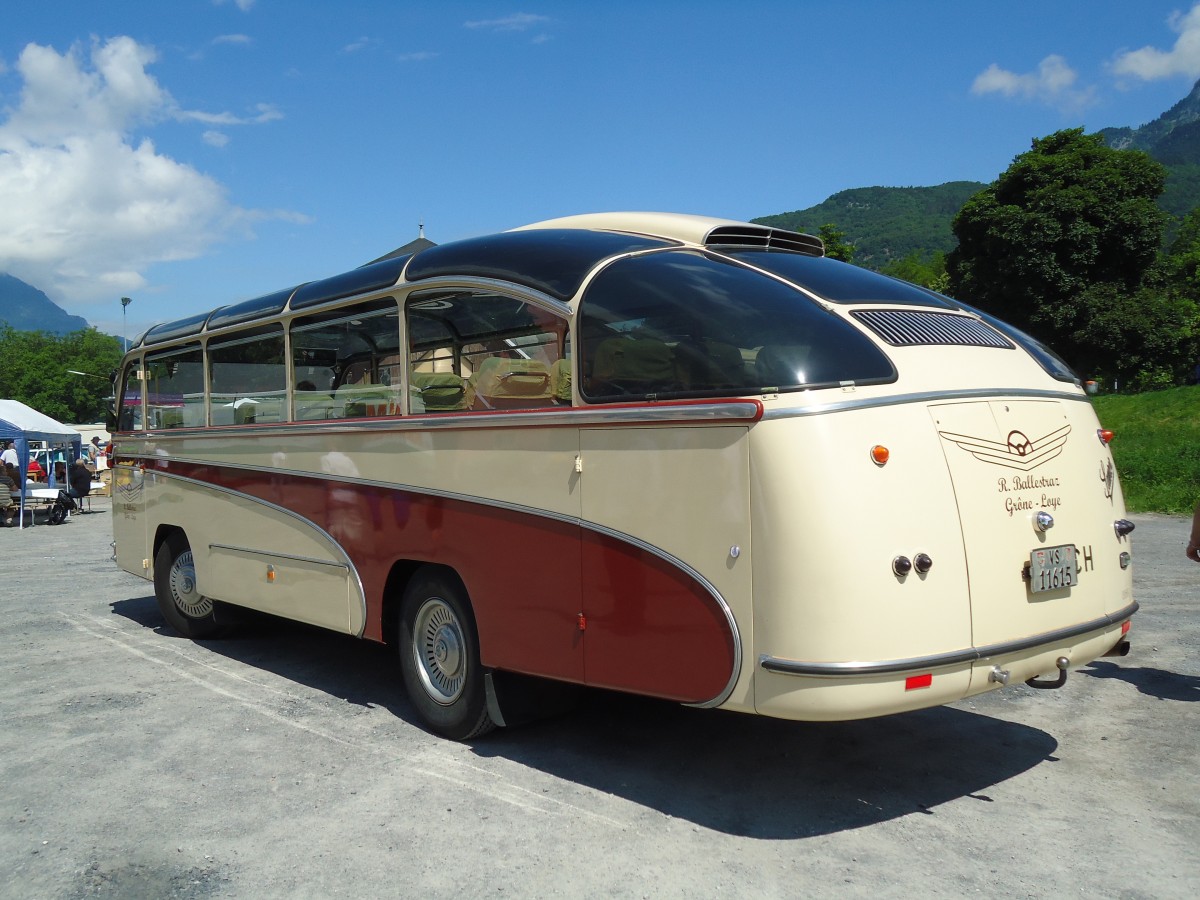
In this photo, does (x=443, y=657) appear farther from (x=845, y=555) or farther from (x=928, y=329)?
(x=928, y=329)

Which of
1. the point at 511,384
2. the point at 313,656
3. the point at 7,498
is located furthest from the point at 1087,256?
the point at 511,384

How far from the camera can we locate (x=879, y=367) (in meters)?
4.34

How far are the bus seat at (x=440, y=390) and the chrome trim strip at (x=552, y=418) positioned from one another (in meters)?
0.08

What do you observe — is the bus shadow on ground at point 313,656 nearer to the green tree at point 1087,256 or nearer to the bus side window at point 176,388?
the bus side window at point 176,388

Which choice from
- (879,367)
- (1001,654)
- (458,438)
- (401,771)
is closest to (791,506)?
(879,367)

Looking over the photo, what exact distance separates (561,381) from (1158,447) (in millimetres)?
20062

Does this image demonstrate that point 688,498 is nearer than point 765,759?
→ Yes

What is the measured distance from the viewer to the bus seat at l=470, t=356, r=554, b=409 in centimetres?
523

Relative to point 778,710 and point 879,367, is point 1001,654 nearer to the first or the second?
point 778,710

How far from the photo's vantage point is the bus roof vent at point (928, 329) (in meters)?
4.62

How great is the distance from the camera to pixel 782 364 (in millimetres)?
4266

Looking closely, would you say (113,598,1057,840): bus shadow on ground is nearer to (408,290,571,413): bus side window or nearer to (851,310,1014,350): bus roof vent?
(408,290,571,413): bus side window

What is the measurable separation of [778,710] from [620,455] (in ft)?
4.41

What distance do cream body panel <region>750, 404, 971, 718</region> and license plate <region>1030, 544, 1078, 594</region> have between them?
46cm
